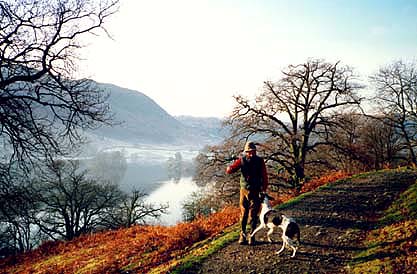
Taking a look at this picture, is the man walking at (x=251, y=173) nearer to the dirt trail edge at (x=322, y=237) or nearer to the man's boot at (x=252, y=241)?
the man's boot at (x=252, y=241)

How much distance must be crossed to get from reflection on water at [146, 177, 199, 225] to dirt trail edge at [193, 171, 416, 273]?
43.3m

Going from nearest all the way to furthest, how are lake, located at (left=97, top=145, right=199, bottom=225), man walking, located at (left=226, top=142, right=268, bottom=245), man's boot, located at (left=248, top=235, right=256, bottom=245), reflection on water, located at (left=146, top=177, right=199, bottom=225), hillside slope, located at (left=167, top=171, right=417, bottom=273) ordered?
hillside slope, located at (left=167, top=171, right=417, bottom=273) < man walking, located at (left=226, top=142, right=268, bottom=245) < man's boot, located at (left=248, top=235, right=256, bottom=245) < reflection on water, located at (left=146, top=177, right=199, bottom=225) < lake, located at (left=97, top=145, right=199, bottom=225)

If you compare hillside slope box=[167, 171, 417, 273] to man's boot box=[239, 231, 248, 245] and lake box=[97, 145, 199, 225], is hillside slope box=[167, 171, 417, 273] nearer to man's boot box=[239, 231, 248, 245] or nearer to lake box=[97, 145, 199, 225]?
man's boot box=[239, 231, 248, 245]

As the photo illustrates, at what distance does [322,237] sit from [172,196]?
7452 centimetres

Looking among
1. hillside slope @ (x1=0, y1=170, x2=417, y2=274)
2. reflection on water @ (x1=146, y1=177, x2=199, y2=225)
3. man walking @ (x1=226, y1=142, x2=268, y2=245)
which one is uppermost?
man walking @ (x1=226, y1=142, x2=268, y2=245)

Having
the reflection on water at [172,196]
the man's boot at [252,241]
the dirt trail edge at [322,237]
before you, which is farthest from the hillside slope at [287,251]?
the reflection on water at [172,196]

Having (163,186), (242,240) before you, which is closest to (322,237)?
(242,240)

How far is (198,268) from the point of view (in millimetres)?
7672

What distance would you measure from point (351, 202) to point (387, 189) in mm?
2369

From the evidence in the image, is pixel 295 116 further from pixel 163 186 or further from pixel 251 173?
pixel 163 186

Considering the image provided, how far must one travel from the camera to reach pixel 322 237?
8.50 meters

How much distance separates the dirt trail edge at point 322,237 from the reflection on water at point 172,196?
4331 cm

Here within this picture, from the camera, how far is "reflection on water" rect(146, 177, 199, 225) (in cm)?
5856

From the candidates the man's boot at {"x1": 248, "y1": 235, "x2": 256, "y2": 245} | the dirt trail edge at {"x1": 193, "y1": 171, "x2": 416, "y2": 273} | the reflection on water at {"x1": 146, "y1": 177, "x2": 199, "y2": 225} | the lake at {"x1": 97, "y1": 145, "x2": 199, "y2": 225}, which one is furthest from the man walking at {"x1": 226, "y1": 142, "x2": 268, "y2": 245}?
the reflection on water at {"x1": 146, "y1": 177, "x2": 199, "y2": 225}
